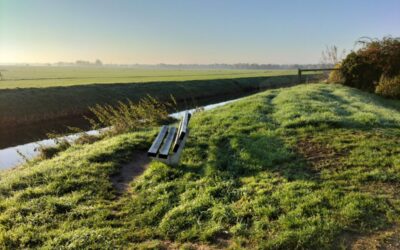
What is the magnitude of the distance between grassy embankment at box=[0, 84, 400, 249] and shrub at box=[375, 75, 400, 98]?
33.0 feet

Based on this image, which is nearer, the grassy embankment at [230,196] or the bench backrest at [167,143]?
the grassy embankment at [230,196]

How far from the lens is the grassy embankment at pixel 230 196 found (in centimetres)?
461

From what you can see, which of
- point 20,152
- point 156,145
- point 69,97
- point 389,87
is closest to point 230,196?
point 156,145

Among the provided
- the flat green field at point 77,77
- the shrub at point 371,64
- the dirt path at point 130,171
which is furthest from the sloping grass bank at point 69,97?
the dirt path at point 130,171

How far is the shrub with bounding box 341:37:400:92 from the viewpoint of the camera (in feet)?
65.3

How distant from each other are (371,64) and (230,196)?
18232 mm

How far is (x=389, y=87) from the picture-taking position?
1828cm

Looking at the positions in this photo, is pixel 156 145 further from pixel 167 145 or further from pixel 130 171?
pixel 130 171

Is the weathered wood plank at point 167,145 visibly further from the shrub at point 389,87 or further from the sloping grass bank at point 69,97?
the sloping grass bank at point 69,97

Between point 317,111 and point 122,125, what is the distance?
20.5 feet

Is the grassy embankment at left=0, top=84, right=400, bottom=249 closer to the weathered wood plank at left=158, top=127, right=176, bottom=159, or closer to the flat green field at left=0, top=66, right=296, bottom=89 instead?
the weathered wood plank at left=158, top=127, right=176, bottom=159

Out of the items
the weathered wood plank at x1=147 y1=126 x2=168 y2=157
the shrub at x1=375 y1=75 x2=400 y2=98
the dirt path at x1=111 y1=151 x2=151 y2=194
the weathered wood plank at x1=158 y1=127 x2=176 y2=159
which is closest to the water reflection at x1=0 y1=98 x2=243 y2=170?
the dirt path at x1=111 y1=151 x2=151 y2=194

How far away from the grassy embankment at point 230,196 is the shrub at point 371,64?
12.6 metres

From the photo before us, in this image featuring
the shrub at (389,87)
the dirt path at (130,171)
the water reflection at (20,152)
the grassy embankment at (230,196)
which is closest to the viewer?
the grassy embankment at (230,196)
